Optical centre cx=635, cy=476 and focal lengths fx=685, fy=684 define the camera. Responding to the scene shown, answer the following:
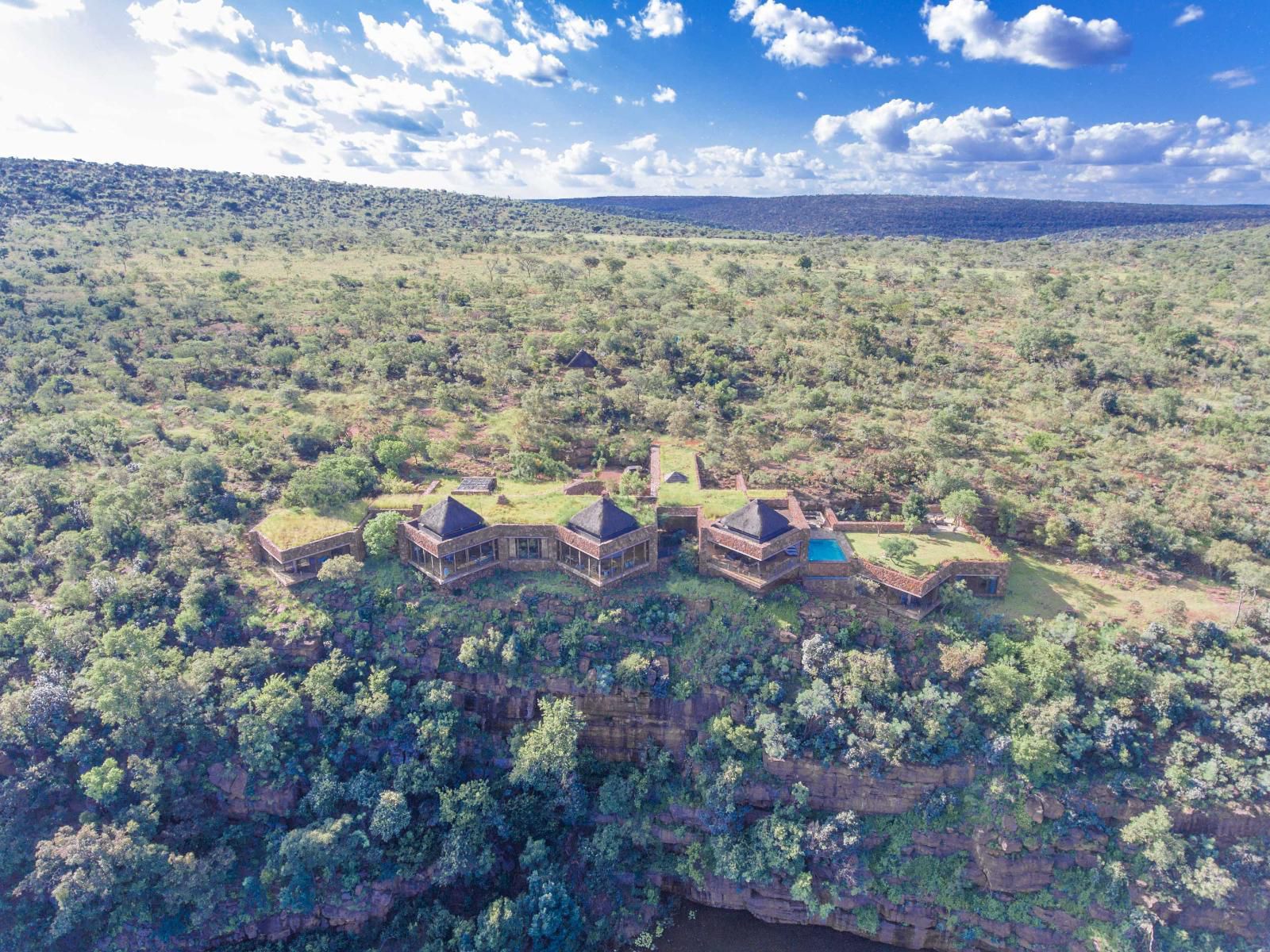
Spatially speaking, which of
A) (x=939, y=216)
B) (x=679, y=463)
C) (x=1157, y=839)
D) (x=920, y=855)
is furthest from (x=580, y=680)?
(x=939, y=216)

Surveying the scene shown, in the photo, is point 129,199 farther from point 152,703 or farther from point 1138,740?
point 1138,740

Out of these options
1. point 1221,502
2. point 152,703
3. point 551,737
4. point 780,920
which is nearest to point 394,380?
point 152,703

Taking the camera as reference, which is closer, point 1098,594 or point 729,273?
point 1098,594

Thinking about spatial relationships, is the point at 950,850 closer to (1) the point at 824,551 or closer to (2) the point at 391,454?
(1) the point at 824,551

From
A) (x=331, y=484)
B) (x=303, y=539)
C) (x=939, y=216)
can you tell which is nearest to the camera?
(x=303, y=539)

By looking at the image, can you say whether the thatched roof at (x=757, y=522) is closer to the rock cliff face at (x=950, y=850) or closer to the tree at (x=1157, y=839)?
the rock cliff face at (x=950, y=850)

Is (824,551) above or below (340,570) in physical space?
below
